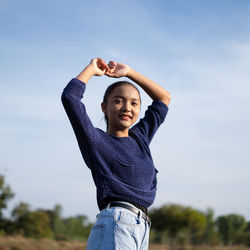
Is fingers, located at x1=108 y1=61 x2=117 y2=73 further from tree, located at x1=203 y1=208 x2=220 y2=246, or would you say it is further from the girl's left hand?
tree, located at x1=203 y1=208 x2=220 y2=246

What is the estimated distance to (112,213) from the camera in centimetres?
254

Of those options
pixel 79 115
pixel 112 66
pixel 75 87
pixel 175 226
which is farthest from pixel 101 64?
pixel 175 226

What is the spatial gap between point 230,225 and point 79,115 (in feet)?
75.9

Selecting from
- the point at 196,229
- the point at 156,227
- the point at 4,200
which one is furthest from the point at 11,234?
the point at 196,229

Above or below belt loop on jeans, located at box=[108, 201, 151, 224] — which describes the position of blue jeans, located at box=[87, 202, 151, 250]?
below

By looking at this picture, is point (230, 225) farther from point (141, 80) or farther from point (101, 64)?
point (101, 64)

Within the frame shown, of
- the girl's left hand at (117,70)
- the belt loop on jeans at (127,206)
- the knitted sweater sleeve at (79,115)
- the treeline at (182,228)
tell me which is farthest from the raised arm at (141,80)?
the treeline at (182,228)

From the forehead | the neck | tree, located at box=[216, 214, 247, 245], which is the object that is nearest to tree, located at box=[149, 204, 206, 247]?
tree, located at box=[216, 214, 247, 245]

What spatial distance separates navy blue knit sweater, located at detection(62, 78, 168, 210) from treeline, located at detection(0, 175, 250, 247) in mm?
16535

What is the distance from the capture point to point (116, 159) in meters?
2.78

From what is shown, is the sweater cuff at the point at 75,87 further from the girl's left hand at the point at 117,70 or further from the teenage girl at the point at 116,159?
the girl's left hand at the point at 117,70

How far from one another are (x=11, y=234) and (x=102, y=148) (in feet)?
59.7

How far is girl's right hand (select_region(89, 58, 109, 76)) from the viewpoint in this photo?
294 cm

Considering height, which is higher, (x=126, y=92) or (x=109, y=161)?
(x=126, y=92)
